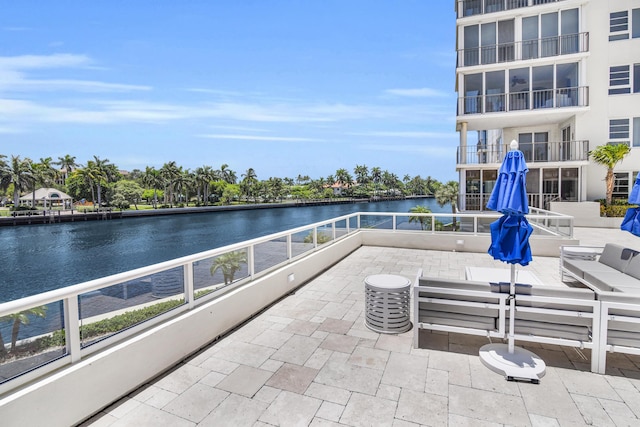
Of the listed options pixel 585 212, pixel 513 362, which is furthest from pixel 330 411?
pixel 585 212

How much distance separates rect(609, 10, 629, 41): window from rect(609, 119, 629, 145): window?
3.92 m

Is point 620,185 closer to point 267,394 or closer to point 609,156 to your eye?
point 609,156

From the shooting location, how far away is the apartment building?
15.3 metres

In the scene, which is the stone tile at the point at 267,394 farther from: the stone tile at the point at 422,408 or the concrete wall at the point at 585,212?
the concrete wall at the point at 585,212

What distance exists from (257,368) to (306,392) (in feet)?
2.26

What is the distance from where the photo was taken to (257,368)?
11.9 feet

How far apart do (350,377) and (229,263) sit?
2280 mm

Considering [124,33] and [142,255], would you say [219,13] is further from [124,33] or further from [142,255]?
[142,255]

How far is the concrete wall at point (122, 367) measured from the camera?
2455 mm

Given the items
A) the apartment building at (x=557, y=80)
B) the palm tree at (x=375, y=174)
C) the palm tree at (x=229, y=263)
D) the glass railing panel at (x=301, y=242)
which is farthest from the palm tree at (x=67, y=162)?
the palm tree at (x=229, y=263)

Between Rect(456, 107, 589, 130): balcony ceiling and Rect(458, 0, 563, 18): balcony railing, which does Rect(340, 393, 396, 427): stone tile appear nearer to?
Rect(456, 107, 589, 130): balcony ceiling

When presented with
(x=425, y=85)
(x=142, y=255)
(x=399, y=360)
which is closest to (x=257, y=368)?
(x=399, y=360)

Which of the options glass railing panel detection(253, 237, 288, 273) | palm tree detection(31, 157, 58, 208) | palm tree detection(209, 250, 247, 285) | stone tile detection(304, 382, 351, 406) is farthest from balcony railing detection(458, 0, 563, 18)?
palm tree detection(31, 157, 58, 208)

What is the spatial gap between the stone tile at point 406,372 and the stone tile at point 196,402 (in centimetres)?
161
